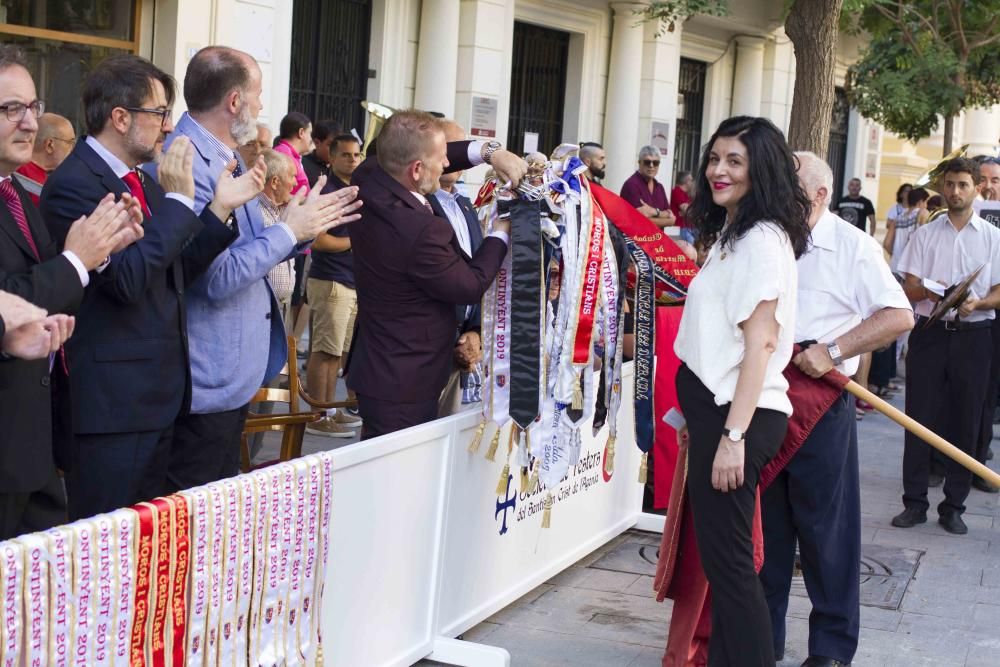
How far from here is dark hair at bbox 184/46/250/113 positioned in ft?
13.9

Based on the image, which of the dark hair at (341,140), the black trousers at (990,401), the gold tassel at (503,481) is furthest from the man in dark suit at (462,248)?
the black trousers at (990,401)

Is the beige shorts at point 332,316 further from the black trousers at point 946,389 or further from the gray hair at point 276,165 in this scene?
the black trousers at point 946,389

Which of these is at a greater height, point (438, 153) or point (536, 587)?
point (438, 153)

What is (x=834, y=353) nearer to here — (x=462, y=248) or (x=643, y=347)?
(x=643, y=347)

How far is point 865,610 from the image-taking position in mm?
5777

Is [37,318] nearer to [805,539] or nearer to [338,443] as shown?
[805,539]

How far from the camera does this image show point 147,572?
3.05 meters

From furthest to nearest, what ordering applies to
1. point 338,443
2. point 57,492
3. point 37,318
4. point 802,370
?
point 338,443 < point 802,370 < point 57,492 < point 37,318

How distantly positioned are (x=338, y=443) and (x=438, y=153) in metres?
3.75

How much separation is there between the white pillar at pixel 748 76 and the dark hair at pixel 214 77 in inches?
693

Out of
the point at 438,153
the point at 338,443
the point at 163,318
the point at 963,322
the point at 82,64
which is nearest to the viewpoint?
the point at 163,318

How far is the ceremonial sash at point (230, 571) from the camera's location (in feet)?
10.9

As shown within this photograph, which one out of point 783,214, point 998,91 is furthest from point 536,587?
point 998,91

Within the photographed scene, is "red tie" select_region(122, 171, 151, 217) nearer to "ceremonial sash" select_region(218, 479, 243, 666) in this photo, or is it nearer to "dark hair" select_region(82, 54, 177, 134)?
"dark hair" select_region(82, 54, 177, 134)
